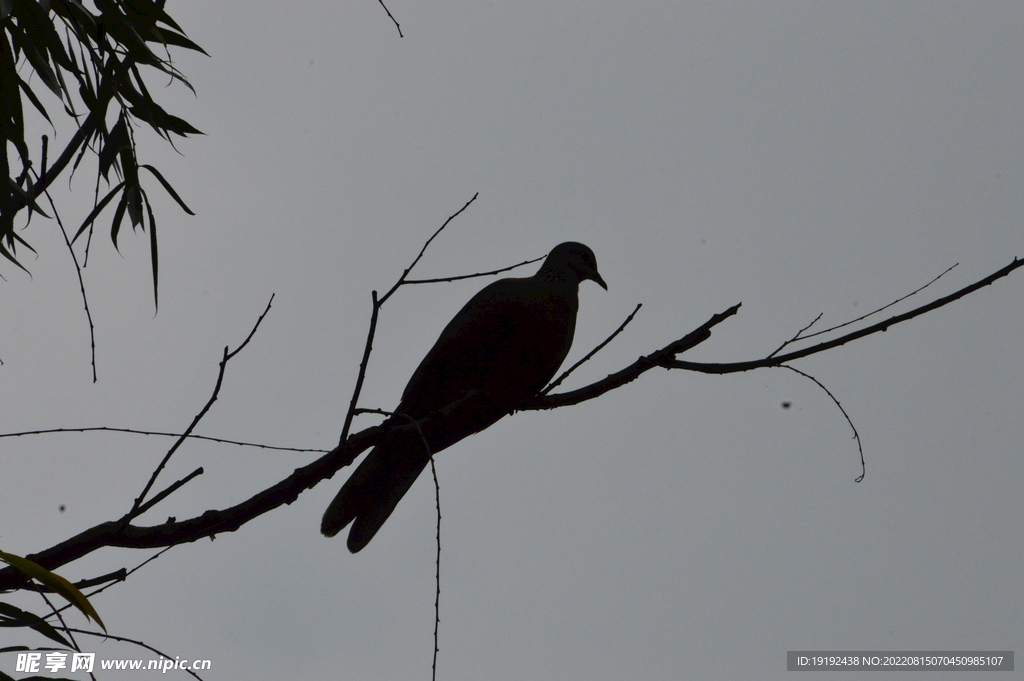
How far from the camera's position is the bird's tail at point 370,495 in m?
3.64

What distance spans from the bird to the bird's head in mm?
414

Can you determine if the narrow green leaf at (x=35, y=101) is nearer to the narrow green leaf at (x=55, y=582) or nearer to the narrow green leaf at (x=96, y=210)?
the narrow green leaf at (x=96, y=210)

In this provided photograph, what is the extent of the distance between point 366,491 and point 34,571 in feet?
6.16

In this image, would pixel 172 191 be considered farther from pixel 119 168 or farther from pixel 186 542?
pixel 186 542

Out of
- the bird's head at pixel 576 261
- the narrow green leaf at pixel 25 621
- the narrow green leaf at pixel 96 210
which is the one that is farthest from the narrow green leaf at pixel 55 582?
the bird's head at pixel 576 261

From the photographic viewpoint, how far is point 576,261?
4973 mm

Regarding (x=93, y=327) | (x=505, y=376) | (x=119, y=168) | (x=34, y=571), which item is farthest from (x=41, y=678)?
(x=505, y=376)

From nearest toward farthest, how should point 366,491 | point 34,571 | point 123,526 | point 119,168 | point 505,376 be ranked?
point 34,571, point 123,526, point 119,168, point 366,491, point 505,376

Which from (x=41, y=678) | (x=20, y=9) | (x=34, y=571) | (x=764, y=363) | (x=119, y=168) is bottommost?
(x=41, y=678)

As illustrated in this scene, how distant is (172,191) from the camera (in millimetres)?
2678

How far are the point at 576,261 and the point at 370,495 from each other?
1779mm

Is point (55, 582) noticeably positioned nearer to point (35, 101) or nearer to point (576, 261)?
point (35, 101)

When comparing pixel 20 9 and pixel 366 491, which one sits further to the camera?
pixel 366 491

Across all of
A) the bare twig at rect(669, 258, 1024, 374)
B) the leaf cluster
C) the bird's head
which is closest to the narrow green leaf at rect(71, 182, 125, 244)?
the leaf cluster
